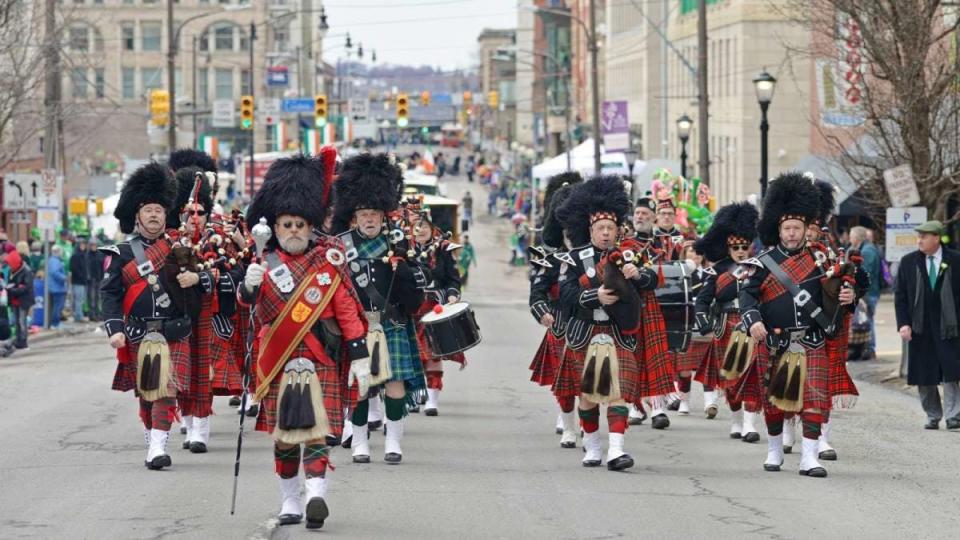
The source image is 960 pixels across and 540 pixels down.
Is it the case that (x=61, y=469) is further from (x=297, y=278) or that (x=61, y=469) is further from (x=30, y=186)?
(x=30, y=186)

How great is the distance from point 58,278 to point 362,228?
59.6ft

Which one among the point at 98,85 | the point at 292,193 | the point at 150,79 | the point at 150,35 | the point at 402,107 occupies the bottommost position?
the point at 292,193

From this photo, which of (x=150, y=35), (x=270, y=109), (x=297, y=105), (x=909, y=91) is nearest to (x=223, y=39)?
(x=150, y=35)

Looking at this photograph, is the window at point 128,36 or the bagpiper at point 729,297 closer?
the bagpiper at point 729,297

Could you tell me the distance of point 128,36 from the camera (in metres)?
112

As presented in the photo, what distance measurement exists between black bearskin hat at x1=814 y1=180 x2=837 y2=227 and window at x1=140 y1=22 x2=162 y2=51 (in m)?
102

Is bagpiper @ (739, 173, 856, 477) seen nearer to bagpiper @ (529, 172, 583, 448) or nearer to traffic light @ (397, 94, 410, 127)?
bagpiper @ (529, 172, 583, 448)

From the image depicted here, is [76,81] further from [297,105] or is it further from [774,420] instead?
[774,420]

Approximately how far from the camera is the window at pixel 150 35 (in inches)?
4427

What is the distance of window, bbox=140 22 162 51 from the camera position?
369 feet

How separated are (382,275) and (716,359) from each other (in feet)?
13.3

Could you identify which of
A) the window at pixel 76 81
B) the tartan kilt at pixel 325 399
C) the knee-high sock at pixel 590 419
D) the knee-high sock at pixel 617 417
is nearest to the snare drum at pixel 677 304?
the knee-high sock at pixel 590 419

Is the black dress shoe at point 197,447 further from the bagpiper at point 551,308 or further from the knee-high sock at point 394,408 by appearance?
the bagpiper at point 551,308

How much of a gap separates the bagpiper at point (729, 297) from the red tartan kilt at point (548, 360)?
4.64 feet
